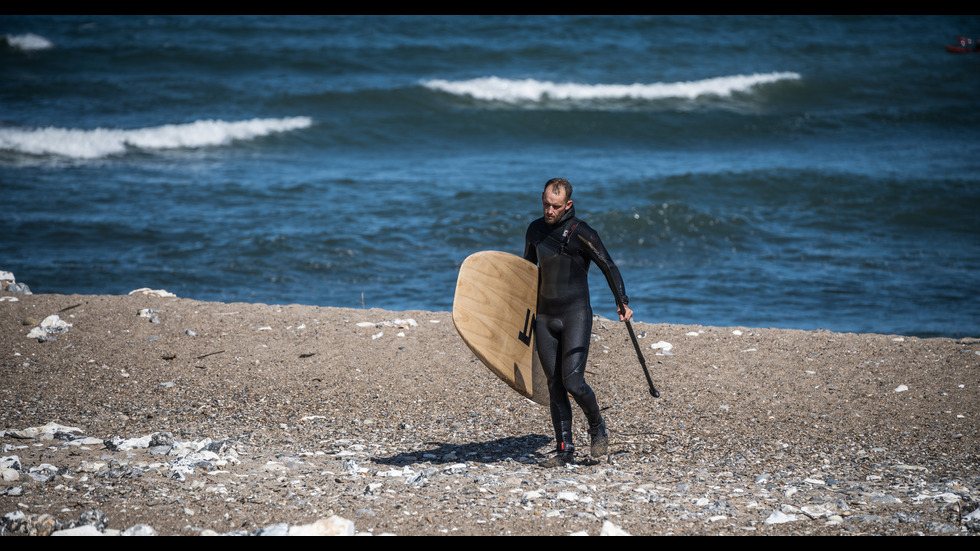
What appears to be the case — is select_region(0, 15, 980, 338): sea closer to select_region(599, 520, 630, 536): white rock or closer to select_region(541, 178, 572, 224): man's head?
select_region(541, 178, 572, 224): man's head

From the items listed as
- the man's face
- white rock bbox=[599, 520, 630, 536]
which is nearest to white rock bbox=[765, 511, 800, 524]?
white rock bbox=[599, 520, 630, 536]

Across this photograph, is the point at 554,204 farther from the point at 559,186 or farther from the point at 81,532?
the point at 81,532

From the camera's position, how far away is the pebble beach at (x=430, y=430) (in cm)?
430

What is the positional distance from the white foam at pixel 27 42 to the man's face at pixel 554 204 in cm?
2855

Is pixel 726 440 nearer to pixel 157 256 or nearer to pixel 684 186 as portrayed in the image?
pixel 157 256

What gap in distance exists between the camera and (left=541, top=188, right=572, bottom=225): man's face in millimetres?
5078

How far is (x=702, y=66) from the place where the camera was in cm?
2958

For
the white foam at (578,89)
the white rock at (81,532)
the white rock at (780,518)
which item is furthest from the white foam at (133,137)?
the white rock at (780,518)

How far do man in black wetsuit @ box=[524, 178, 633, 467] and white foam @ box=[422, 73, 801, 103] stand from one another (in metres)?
21.0

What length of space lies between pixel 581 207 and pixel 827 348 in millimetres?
8306

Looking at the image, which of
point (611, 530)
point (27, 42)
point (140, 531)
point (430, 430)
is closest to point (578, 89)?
point (27, 42)

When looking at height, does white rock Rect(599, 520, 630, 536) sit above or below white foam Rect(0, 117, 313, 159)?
below

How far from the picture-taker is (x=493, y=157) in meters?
20.2

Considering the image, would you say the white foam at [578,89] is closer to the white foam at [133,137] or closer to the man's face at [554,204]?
the white foam at [133,137]
